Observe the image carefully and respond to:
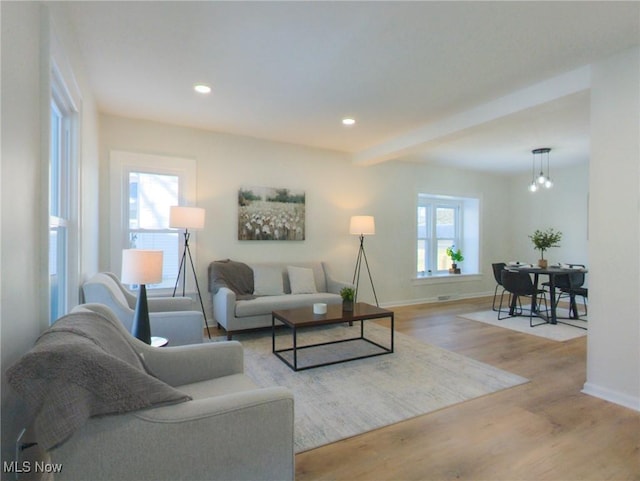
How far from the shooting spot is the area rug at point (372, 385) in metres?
2.26

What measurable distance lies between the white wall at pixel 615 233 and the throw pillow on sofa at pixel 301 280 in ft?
9.99

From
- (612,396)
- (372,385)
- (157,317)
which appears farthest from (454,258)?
(157,317)

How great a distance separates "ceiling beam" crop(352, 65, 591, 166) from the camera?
288 centimetres

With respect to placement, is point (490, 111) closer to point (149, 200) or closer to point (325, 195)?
point (325, 195)

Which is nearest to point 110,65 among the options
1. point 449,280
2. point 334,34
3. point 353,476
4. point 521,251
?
point 334,34

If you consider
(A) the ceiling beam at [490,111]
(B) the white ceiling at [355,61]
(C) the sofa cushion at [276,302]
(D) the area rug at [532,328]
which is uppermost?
(B) the white ceiling at [355,61]

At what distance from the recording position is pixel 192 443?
1.15 m

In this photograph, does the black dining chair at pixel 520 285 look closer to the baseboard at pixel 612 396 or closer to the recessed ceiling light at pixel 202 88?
the baseboard at pixel 612 396

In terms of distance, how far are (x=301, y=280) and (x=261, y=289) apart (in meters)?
0.56

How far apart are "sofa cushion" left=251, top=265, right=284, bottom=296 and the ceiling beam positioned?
2282 millimetres

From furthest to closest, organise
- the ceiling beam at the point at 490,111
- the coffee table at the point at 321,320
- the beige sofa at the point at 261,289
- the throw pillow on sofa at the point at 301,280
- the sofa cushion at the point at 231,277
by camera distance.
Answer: the throw pillow on sofa at the point at 301,280, the sofa cushion at the point at 231,277, the beige sofa at the point at 261,289, the coffee table at the point at 321,320, the ceiling beam at the point at 490,111

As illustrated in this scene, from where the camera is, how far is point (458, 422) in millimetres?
2271

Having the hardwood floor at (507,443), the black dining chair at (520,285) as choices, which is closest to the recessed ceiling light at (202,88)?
the hardwood floor at (507,443)

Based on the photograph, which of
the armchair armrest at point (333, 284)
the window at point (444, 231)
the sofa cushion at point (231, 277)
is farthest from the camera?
the window at point (444, 231)
